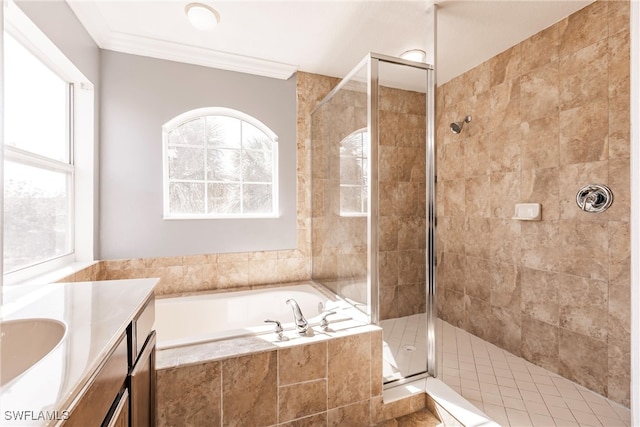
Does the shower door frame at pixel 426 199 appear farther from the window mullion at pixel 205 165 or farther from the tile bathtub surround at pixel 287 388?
the window mullion at pixel 205 165

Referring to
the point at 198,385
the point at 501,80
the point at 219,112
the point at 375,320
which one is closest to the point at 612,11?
the point at 501,80

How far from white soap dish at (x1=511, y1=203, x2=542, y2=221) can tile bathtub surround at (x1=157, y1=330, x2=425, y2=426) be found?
143cm

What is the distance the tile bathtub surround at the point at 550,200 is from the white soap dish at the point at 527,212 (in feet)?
0.18

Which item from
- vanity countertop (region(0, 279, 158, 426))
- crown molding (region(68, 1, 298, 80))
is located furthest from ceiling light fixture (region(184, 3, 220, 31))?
vanity countertop (region(0, 279, 158, 426))

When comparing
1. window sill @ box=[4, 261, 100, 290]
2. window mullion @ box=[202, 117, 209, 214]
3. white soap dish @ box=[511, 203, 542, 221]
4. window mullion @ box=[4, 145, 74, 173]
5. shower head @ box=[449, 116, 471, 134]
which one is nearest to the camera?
window mullion @ box=[4, 145, 74, 173]

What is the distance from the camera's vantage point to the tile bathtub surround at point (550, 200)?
164 centimetres

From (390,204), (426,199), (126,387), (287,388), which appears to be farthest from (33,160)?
(426,199)

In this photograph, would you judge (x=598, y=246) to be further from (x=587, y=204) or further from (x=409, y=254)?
(x=409, y=254)

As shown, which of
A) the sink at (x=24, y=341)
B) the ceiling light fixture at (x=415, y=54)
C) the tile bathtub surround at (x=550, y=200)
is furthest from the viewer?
the ceiling light fixture at (x=415, y=54)

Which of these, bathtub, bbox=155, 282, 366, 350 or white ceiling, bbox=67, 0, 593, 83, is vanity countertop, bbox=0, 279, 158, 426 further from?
white ceiling, bbox=67, 0, 593, 83

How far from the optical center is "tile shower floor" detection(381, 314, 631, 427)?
5.01 feet

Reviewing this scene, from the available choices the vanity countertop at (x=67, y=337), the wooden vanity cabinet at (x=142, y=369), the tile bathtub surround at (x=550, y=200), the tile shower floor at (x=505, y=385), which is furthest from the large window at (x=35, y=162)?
the tile bathtub surround at (x=550, y=200)

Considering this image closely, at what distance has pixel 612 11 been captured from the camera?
1.66 metres

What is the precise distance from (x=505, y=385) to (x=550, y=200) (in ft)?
4.19
